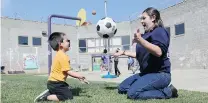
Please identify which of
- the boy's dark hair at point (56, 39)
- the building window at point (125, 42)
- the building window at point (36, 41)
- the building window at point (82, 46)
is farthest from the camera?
the building window at point (82, 46)

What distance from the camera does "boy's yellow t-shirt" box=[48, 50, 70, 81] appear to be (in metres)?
5.07

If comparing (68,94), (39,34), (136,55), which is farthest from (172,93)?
(39,34)

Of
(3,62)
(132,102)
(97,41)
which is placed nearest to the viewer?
(132,102)

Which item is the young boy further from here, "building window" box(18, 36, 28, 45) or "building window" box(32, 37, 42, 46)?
"building window" box(32, 37, 42, 46)

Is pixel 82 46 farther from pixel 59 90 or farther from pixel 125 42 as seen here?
pixel 59 90

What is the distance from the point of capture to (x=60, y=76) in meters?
5.16

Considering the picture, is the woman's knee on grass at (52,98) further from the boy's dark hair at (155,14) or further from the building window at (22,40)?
the building window at (22,40)

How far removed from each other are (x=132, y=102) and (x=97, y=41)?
103 feet

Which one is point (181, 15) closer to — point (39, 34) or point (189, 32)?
point (189, 32)

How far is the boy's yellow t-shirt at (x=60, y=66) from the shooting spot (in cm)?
507

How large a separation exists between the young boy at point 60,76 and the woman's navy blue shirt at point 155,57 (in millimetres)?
1179

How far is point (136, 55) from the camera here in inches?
225

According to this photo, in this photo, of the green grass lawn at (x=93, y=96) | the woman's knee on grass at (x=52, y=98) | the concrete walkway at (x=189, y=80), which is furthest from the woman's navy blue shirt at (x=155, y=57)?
the concrete walkway at (x=189, y=80)

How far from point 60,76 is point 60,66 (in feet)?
0.58
